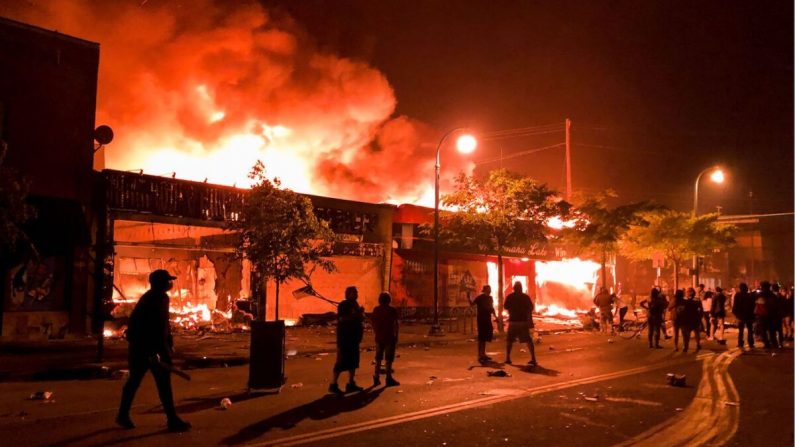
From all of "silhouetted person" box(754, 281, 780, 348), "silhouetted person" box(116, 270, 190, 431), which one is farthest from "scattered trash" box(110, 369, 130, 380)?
"silhouetted person" box(754, 281, 780, 348)

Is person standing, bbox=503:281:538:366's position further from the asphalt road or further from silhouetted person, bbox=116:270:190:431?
silhouetted person, bbox=116:270:190:431

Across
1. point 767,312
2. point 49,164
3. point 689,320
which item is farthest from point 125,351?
point 767,312

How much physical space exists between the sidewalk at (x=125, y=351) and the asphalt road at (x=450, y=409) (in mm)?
867

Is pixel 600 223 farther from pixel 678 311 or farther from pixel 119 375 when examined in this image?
pixel 119 375

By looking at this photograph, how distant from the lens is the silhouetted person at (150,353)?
7066 mm

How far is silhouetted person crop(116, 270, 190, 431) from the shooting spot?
7066mm

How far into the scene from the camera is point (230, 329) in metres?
20.5

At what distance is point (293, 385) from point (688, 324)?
10631mm

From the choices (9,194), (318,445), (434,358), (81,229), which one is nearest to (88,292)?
(81,229)

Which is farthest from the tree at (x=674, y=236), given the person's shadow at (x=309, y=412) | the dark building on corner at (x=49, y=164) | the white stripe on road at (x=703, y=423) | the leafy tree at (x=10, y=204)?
the leafy tree at (x=10, y=204)

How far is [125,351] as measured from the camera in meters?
15.0

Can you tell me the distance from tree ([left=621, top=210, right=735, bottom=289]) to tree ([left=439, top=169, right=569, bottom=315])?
8.97m

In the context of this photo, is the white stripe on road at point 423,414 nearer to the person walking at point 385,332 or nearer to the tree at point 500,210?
the person walking at point 385,332

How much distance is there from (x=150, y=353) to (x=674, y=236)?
28.0 meters
